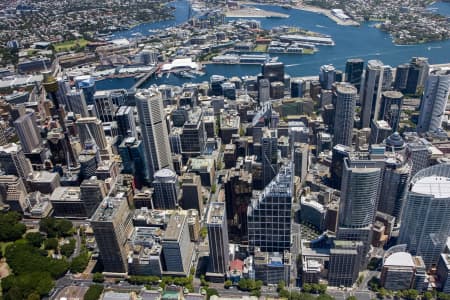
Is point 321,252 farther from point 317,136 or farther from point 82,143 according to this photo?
point 82,143

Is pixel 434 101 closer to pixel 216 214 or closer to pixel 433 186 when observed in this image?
pixel 433 186

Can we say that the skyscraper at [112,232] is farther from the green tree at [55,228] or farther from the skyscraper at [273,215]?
the skyscraper at [273,215]

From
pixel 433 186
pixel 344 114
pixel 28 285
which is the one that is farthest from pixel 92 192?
pixel 433 186

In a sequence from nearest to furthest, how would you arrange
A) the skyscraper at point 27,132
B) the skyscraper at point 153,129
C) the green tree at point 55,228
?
the skyscraper at point 153,129
the green tree at point 55,228
the skyscraper at point 27,132

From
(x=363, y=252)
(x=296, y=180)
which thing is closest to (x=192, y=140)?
(x=296, y=180)

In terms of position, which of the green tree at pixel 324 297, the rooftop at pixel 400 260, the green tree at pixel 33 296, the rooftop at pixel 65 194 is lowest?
the green tree at pixel 324 297

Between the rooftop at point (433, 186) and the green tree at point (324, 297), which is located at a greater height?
the rooftop at point (433, 186)

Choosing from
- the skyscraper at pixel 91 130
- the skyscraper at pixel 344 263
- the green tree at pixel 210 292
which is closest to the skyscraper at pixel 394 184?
the skyscraper at pixel 344 263
